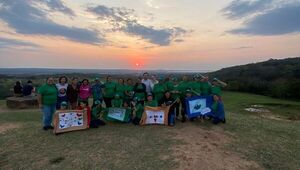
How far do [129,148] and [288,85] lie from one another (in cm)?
2859

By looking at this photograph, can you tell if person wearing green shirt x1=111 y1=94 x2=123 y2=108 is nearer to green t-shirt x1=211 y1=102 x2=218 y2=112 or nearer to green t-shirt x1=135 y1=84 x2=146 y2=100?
green t-shirt x1=135 y1=84 x2=146 y2=100

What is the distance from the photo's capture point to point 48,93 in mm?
9453

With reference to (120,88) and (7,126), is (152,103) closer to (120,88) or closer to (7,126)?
(120,88)

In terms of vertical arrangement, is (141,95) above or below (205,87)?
below

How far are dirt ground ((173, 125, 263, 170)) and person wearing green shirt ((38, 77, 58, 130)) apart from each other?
4.69 meters

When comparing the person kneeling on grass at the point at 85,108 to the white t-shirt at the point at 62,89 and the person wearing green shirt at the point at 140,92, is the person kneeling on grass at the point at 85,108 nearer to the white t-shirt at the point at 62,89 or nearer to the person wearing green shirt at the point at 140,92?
the white t-shirt at the point at 62,89

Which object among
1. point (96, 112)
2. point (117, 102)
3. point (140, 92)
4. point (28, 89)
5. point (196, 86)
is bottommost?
point (96, 112)

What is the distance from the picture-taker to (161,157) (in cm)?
695

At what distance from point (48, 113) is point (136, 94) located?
135 inches

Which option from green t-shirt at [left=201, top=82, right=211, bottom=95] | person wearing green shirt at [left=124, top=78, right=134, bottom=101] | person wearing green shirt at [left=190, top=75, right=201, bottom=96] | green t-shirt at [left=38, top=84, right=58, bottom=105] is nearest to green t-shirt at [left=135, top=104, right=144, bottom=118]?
person wearing green shirt at [left=124, top=78, right=134, bottom=101]

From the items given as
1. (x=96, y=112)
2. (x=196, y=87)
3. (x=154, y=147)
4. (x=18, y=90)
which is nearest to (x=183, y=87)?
(x=196, y=87)

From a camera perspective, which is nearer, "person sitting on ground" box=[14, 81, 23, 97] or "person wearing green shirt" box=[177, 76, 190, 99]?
"person wearing green shirt" box=[177, 76, 190, 99]

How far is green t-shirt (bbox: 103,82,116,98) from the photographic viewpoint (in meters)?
10.8

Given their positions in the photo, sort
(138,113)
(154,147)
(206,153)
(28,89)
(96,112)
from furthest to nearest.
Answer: (28,89) < (138,113) < (96,112) < (154,147) < (206,153)
